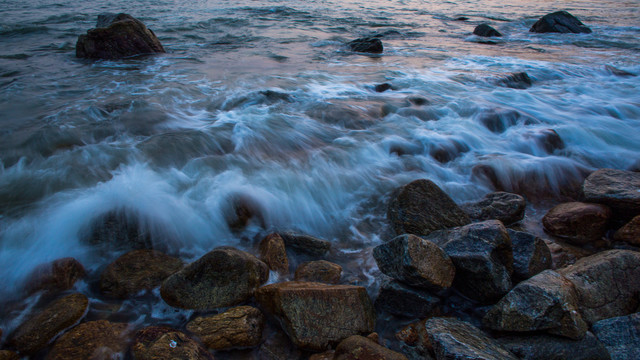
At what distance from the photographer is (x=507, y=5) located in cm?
2108

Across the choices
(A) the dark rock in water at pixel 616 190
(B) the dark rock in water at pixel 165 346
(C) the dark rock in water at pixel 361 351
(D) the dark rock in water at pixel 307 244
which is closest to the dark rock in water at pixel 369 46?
(A) the dark rock in water at pixel 616 190

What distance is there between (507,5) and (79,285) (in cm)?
2517

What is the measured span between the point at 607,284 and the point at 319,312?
1.64 metres

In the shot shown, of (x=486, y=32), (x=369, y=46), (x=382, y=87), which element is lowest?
(x=382, y=87)

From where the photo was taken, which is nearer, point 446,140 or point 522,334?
point 522,334

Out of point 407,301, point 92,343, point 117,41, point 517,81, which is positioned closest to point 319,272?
point 407,301

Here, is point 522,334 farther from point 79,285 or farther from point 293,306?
point 79,285

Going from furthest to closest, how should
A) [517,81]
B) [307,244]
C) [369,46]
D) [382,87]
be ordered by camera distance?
[369,46] < [517,81] < [382,87] < [307,244]

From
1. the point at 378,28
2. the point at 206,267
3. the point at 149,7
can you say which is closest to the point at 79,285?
the point at 206,267

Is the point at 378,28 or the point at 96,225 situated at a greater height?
the point at 378,28

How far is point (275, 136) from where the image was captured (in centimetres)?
448

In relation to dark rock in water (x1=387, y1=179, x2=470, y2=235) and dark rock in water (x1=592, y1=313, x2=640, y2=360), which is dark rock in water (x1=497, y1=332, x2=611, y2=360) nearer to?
dark rock in water (x1=592, y1=313, x2=640, y2=360)

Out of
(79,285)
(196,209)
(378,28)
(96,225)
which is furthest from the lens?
(378,28)

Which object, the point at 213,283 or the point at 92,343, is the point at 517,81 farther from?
the point at 92,343
